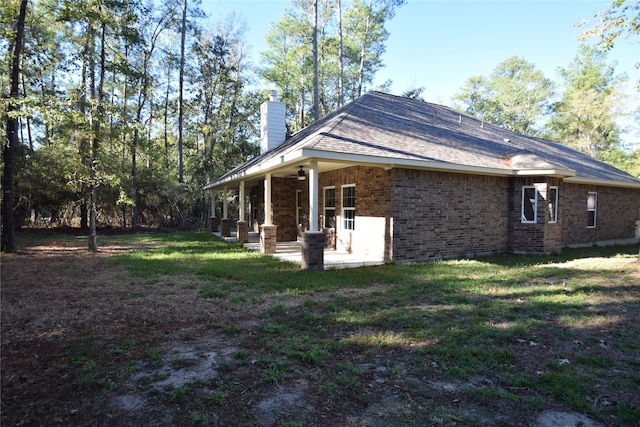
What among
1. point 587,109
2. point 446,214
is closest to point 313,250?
point 446,214

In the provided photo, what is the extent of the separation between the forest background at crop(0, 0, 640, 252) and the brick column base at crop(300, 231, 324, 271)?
23.4 ft

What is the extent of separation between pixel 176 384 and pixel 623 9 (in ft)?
39.3

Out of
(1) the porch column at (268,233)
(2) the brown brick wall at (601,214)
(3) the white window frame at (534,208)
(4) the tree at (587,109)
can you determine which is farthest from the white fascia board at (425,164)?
(4) the tree at (587,109)

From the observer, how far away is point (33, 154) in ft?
51.3

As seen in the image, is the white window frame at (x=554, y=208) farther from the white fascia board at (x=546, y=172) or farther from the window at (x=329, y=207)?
the window at (x=329, y=207)

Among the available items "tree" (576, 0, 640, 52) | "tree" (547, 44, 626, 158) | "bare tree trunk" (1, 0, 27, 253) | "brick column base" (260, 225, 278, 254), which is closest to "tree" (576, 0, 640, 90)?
"tree" (576, 0, 640, 52)

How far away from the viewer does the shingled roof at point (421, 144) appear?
25.5 feet

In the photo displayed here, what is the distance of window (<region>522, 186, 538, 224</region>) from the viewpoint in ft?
32.7

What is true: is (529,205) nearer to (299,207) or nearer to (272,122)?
(299,207)

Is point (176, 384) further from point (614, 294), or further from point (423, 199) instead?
point (423, 199)

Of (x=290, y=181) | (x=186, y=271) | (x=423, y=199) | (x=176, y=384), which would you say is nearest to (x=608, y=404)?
(x=176, y=384)

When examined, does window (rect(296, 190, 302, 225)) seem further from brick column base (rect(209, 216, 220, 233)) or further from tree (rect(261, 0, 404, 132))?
tree (rect(261, 0, 404, 132))

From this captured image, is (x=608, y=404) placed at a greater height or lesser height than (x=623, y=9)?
lesser

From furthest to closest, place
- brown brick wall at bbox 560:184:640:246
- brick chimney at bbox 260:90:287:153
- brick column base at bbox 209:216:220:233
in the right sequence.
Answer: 1. brick column base at bbox 209:216:220:233
2. brick chimney at bbox 260:90:287:153
3. brown brick wall at bbox 560:184:640:246
